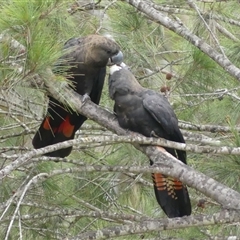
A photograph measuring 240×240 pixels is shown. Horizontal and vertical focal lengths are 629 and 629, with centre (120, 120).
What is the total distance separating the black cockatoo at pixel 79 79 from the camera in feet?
8.52

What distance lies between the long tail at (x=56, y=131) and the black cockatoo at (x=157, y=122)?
0.40m

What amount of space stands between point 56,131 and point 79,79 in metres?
0.28

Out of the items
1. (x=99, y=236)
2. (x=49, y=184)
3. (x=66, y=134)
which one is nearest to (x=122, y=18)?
(x=66, y=134)

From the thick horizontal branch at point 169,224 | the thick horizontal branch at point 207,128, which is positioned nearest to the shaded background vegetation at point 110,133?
the thick horizontal branch at point 207,128

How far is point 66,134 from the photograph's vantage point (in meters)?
2.87

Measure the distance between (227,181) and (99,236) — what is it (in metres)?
0.52

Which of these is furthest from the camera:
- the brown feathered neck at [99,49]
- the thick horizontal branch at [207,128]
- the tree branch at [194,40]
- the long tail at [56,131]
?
the long tail at [56,131]

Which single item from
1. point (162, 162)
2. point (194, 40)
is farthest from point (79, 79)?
point (162, 162)

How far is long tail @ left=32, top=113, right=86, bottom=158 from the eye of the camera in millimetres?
2717

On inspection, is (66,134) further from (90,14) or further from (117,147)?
(90,14)

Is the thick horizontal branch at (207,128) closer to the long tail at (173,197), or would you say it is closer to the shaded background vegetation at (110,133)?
the shaded background vegetation at (110,133)

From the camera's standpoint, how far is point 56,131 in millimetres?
2840

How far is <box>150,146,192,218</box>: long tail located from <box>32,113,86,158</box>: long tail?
0.48 meters

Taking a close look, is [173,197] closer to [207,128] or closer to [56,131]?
[207,128]
